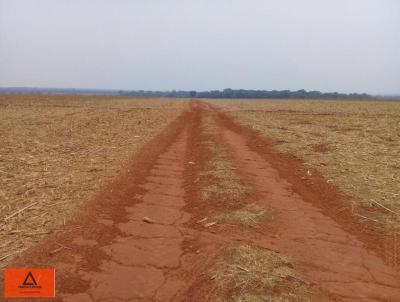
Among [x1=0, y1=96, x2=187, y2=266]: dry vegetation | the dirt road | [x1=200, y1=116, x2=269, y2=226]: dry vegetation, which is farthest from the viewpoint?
[x1=200, y1=116, x2=269, y2=226]: dry vegetation

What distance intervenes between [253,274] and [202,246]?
1.08 meters

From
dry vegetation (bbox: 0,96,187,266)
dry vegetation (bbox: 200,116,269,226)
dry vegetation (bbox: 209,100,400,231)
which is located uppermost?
dry vegetation (bbox: 209,100,400,231)

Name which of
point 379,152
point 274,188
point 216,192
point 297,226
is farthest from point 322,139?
point 297,226

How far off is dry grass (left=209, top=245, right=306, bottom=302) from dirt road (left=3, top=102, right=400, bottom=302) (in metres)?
0.02

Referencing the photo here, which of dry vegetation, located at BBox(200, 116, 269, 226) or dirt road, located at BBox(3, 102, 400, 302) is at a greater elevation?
dry vegetation, located at BBox(200, 116, 269, 226)

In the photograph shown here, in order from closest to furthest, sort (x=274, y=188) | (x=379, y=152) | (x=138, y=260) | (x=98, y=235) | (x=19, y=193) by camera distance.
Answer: (x=138, y=260)
(x=98, y=235)
(x=19, y=193)
(x=274, y=188)
(x=379, y=152)

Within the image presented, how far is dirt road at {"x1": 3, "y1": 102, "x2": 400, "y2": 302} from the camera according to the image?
181 inches

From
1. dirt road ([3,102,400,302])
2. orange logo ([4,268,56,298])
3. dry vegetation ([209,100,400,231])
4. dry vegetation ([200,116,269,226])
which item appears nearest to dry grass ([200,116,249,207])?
dry vegetation ([200,116,269,226])

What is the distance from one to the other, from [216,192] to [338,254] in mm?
2966

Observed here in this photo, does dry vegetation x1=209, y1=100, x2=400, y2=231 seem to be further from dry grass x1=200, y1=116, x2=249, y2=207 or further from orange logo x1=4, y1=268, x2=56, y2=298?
orange logo x1=4, y1=268, x2=56, y2=298

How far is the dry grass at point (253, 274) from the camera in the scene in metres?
4.41

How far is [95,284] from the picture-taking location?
4715 mm

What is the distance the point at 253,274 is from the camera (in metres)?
4.76

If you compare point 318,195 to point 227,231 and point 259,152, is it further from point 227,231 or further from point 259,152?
point 259,152
